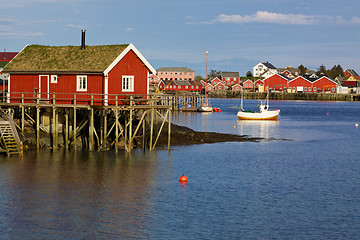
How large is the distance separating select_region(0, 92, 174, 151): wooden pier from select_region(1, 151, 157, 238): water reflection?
207 cm

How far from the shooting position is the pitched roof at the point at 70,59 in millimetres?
39188

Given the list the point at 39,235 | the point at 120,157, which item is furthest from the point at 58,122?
the point at 39,235

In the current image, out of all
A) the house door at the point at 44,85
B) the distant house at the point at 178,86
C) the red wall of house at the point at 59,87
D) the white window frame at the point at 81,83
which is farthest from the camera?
the distant house at the point at 178,86

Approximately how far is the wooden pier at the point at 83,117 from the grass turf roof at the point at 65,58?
210 cm

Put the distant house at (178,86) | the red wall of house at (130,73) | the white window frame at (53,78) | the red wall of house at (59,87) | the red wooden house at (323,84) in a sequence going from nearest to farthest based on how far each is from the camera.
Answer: the red wall of house at (59,87) < the red wall of house at (130,73) < the white window frame at (53,78) < the distant house at (178,86) < the red wooden house at (323,84)

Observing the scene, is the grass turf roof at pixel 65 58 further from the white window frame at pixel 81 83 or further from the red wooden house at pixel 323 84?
the red wooden house at pixel 323 84

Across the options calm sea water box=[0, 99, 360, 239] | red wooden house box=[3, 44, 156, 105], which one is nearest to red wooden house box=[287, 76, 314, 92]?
calm sea water box=[0, 99, 360, 239]

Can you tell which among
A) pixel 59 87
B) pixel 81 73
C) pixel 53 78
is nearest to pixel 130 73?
pixel 81 73

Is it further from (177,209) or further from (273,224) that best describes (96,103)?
(273,224)

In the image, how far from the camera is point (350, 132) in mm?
67688

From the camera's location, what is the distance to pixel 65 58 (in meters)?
41.4

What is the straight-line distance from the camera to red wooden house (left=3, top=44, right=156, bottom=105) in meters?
38.7

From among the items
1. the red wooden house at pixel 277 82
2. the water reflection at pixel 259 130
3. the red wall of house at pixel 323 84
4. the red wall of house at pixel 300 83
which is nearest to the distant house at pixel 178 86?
the red wooden house at pixel 277 82

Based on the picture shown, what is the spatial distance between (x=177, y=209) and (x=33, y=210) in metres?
6.59
